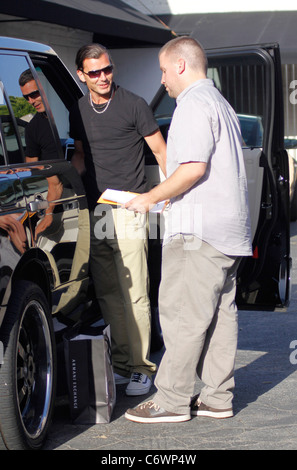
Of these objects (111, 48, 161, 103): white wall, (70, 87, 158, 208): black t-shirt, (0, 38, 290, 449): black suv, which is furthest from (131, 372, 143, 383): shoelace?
(111, 48, 161, 103): white wall

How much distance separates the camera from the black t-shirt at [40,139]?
174 inches

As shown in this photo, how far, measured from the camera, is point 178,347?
448 centimetres

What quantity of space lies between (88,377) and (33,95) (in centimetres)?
155

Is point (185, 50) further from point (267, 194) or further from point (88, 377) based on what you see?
point (88, 377)

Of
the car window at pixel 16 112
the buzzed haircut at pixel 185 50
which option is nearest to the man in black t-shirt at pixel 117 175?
the car window at pixel 16 112

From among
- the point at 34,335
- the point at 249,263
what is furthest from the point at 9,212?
the point at 249,263

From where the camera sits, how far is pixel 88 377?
451 cm

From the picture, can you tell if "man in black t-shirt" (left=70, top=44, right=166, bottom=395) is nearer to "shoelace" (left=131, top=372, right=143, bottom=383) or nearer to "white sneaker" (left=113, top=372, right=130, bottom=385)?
"shoelace" (left=131, top=372, right=143, bottom=383)

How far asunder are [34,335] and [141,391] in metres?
1.14

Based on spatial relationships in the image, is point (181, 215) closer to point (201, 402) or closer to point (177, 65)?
point (177, 65)

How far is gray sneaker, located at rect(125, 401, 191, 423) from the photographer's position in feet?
14.9

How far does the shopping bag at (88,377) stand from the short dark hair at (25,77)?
1378 millimetres

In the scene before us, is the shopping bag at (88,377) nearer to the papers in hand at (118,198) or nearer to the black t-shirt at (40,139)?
the papers in hand at (118,198)

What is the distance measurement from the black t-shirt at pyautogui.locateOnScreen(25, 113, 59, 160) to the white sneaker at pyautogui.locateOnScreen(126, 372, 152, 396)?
1439mm
